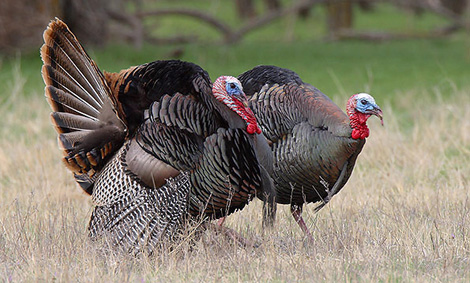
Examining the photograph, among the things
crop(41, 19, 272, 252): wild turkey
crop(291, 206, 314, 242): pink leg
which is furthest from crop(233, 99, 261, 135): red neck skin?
crop(291, 206, 314, 242): pink leg

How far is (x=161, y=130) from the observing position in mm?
4254

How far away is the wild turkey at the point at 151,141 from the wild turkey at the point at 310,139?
0.35 metres

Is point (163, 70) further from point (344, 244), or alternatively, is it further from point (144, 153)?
point (344, 244)

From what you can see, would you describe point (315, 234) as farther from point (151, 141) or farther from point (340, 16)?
point (340, 16)

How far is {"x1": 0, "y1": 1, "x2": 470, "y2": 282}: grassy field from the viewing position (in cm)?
384

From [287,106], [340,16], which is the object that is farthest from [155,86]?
[340,16]

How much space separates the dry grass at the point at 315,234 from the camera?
3.82 meters

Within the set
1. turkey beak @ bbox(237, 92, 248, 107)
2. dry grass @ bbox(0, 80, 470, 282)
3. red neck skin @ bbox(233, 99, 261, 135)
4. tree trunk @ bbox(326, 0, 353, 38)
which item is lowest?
dry grass @ bbox(0, 80, 470, 282)

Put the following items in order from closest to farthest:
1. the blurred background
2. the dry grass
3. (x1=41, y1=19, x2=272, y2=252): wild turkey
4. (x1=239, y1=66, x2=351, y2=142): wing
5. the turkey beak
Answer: the dry grass
(x1=41, y1=19, x2=272, y2=252): wild turkey
the turkey beak
(x1=239, y1=66, x2=351, y2=142): wing
the blurred background

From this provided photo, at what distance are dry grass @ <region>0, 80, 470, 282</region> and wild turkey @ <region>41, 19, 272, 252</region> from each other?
22 cm

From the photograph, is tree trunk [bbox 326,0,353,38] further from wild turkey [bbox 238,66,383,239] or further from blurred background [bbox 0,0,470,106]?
wild turkey [bbox 238,66,383,239]

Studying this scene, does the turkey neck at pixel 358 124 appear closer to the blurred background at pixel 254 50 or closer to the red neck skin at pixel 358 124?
the red neck skin at pixel 358 124

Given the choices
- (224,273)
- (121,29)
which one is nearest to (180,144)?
(224,273)

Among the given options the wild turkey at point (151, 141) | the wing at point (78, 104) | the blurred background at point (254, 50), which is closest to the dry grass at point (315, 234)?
the wild turkey at point (151, 141)
